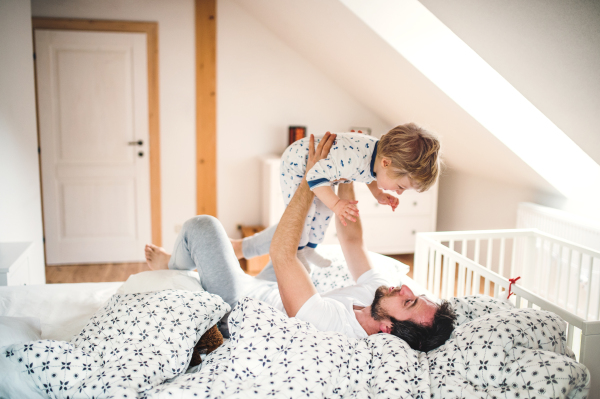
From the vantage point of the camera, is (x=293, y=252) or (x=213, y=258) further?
(x=213, y=258)

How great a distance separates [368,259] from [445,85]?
1.23m

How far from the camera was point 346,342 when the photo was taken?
118cm

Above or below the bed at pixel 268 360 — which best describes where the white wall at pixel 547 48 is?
above

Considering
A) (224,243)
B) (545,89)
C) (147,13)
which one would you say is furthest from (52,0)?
(545,89)

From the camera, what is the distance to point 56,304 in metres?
1.62

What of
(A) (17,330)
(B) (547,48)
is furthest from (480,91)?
(A) (17,330)

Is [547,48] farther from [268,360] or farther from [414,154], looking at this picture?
[268,360]

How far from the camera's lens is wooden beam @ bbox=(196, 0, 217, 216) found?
3600 millimetres

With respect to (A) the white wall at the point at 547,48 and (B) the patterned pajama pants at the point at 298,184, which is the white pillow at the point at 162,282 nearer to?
(B) the patterned pajama pants at the point at 298,184

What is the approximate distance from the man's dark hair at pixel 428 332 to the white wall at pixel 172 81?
2817 millimetres

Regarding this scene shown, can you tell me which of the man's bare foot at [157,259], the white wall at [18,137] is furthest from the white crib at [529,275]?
the white wall at [18,137]

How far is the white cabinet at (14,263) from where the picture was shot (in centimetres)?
180

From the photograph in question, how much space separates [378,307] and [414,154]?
494 millimetres

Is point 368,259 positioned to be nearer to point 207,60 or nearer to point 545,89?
point 545,89
